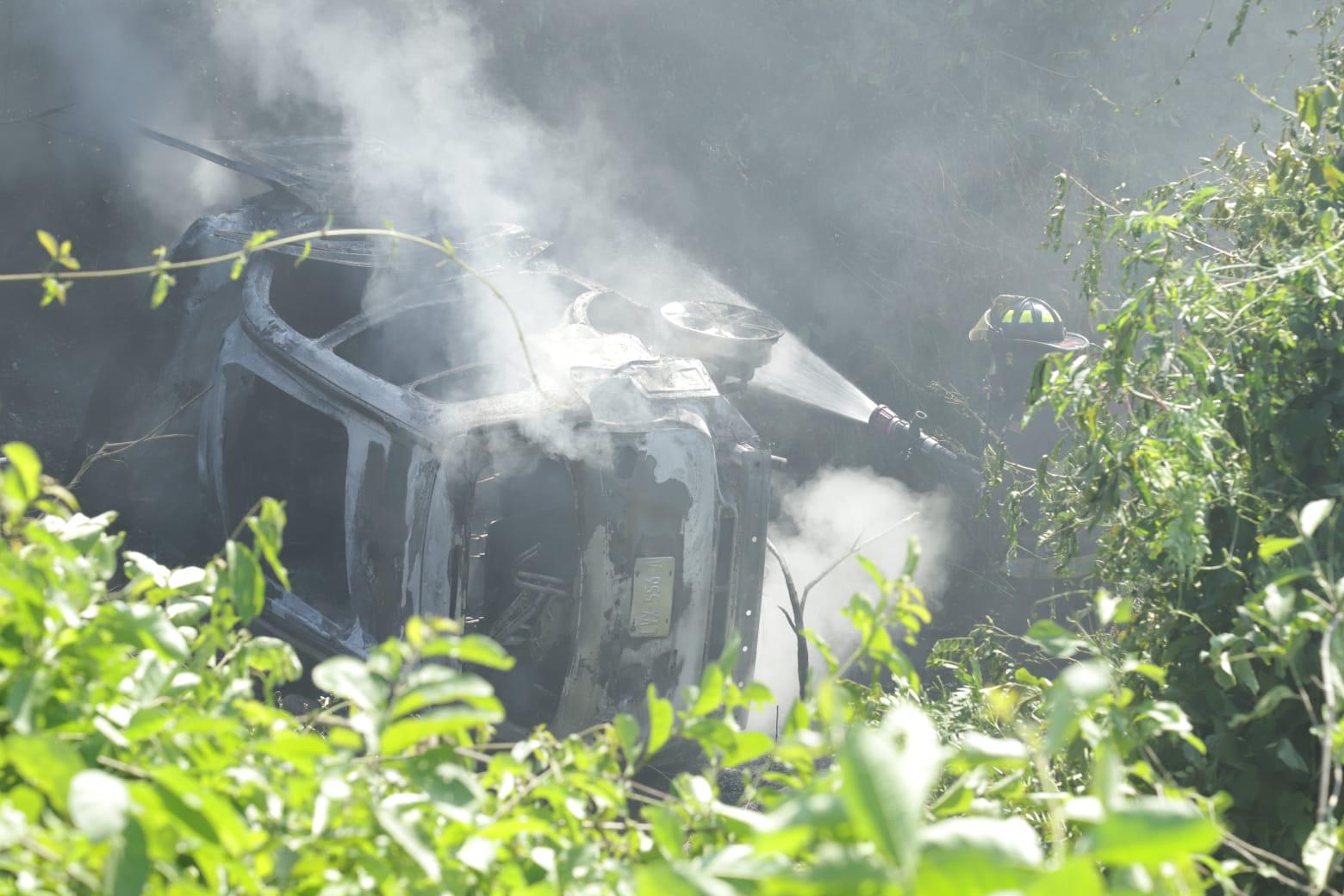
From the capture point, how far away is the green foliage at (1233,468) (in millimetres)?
2031

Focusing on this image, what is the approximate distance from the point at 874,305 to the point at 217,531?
6.36 m

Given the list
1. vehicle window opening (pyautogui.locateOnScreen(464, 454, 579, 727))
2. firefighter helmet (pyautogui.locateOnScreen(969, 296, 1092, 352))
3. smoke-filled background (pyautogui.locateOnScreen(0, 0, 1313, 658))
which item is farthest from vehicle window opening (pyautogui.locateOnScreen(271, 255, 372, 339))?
firefighter helmet (pyautogui.locateOnScreen(969, 296, 1092, 352))

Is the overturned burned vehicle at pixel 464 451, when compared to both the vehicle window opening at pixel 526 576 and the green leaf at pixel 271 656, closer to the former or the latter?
the vehicle window opening at pixel 526 576

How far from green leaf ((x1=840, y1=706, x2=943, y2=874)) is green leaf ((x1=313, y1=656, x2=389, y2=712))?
47 centimetres

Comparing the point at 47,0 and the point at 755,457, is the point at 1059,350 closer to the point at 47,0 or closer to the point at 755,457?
the point at 755,457

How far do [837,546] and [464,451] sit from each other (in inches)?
147

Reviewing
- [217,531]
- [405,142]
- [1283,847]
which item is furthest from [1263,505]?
[405,142]

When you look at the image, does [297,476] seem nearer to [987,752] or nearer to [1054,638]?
[1054,638]

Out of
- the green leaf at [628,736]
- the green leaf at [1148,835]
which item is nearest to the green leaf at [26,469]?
the green leaf at [628,736]

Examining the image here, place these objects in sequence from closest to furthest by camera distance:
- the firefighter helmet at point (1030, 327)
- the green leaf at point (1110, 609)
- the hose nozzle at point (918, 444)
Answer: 1. the green leaf at point (1110, 609)
2. the hose nozzle at point (918, 444)
3. the firefighter helmet at point (1030, 327)

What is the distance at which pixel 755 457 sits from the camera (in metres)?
4.51

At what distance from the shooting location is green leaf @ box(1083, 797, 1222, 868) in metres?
0.70

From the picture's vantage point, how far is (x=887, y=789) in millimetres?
705

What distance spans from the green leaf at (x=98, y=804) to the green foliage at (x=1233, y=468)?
1.64m
